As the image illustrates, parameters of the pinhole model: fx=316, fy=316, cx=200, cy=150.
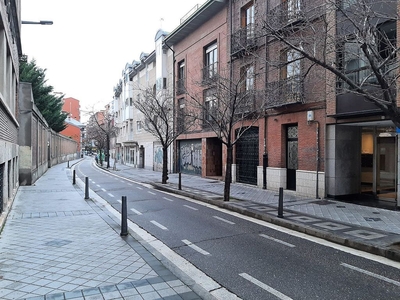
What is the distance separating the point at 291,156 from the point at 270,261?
1001cm

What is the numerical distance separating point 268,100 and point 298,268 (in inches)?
393

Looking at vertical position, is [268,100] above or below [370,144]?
above

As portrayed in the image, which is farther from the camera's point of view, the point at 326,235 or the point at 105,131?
the point at 105,131

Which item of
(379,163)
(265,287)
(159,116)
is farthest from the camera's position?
→ (159,116)

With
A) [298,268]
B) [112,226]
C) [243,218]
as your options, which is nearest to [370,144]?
[243,218]

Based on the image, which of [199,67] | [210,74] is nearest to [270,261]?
[210,74]

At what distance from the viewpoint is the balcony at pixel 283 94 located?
13584 millimetres

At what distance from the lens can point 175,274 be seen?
16.1 ft

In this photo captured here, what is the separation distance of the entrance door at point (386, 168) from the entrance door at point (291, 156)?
134 inches

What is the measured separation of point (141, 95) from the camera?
111 feet

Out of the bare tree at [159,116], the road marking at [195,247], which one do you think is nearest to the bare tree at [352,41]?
the road marking at [195,247]

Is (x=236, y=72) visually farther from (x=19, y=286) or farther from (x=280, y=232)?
(x=19, y=286)

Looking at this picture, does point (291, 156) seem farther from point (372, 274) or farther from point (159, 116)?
point (372, 274)

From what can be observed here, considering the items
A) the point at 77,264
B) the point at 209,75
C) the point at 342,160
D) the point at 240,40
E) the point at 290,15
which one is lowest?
the point at 77,264
